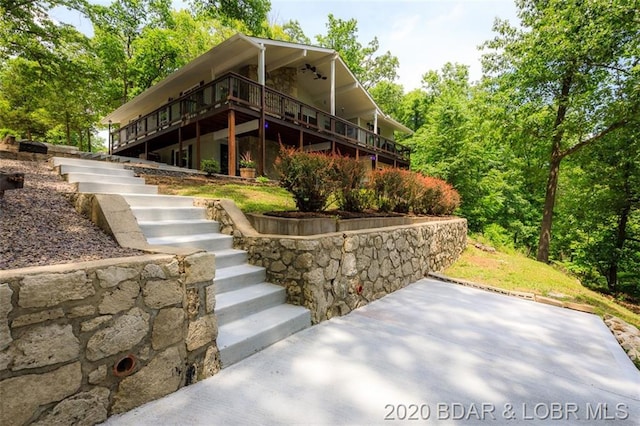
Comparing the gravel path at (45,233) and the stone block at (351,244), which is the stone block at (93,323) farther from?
the stone block at (351,244)

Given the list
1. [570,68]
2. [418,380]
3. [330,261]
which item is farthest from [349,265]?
[570,68]

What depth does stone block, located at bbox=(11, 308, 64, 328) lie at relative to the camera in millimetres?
1366

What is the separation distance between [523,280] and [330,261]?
17.1 feet

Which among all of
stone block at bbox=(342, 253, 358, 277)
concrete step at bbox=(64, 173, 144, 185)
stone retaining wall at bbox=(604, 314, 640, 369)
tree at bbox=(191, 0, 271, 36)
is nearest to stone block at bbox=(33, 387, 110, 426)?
stone block at bbox=(342, 253, 358, 277)

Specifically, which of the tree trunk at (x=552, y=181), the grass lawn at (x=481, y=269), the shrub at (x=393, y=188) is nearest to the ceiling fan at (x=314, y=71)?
the grass lawn at (x=481, y=269)

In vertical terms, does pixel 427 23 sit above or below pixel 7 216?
above

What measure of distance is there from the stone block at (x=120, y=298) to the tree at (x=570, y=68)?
1132 cm

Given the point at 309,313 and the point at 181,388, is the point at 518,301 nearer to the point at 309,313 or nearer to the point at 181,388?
the point at 309,313

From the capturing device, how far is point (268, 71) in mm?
13203

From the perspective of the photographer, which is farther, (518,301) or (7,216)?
(518,301)

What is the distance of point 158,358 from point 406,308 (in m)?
3.22

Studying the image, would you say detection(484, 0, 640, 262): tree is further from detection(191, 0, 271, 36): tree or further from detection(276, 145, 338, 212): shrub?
detection(191, 0, 271, 36): tree

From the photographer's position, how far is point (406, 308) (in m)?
4.05

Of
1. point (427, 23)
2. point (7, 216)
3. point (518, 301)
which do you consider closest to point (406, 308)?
point (518, 301)
